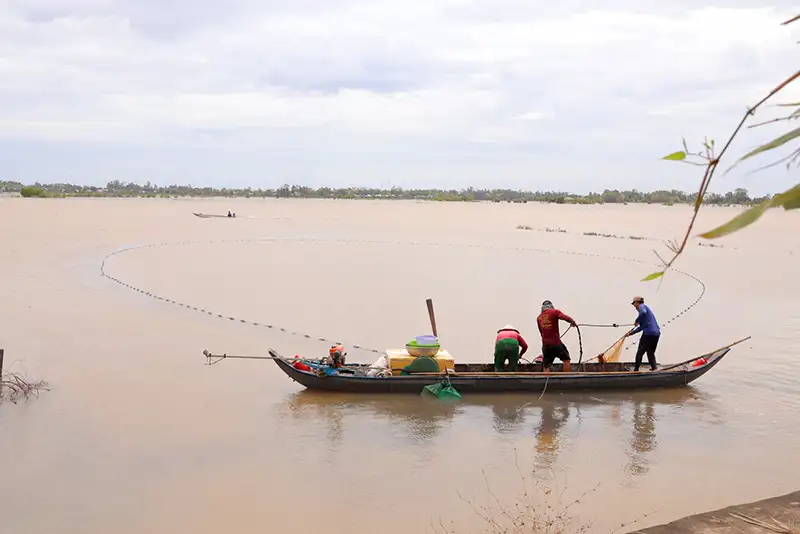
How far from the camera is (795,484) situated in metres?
8.52

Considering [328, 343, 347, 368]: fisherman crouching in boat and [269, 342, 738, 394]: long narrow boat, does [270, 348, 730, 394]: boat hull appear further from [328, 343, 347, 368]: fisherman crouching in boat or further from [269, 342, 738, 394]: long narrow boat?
[328, 343, 347, 368]: fisherman crouching in boat

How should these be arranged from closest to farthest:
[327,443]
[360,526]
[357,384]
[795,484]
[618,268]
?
[360,526]
[795,484]
[327,443]
[357,384]
[618,268]

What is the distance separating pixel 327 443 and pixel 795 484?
211 inches

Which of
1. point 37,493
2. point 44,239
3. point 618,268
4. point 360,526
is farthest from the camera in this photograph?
point 44,239

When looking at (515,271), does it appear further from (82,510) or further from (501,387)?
(82,510)

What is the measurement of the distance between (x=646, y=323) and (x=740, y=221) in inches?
440

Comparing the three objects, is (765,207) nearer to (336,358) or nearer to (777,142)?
(777,142)

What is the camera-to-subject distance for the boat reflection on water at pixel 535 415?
32.1 feet

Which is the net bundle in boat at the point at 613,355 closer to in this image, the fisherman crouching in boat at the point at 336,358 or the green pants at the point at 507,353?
the green pants at the point at 507,353

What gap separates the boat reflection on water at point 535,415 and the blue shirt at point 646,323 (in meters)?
0.97

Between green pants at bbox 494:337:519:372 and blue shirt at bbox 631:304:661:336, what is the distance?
194 centimetres

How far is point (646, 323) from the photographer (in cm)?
1202

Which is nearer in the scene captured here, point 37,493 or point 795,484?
point 37,493

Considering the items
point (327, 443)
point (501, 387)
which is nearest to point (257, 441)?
point (327, 443)
